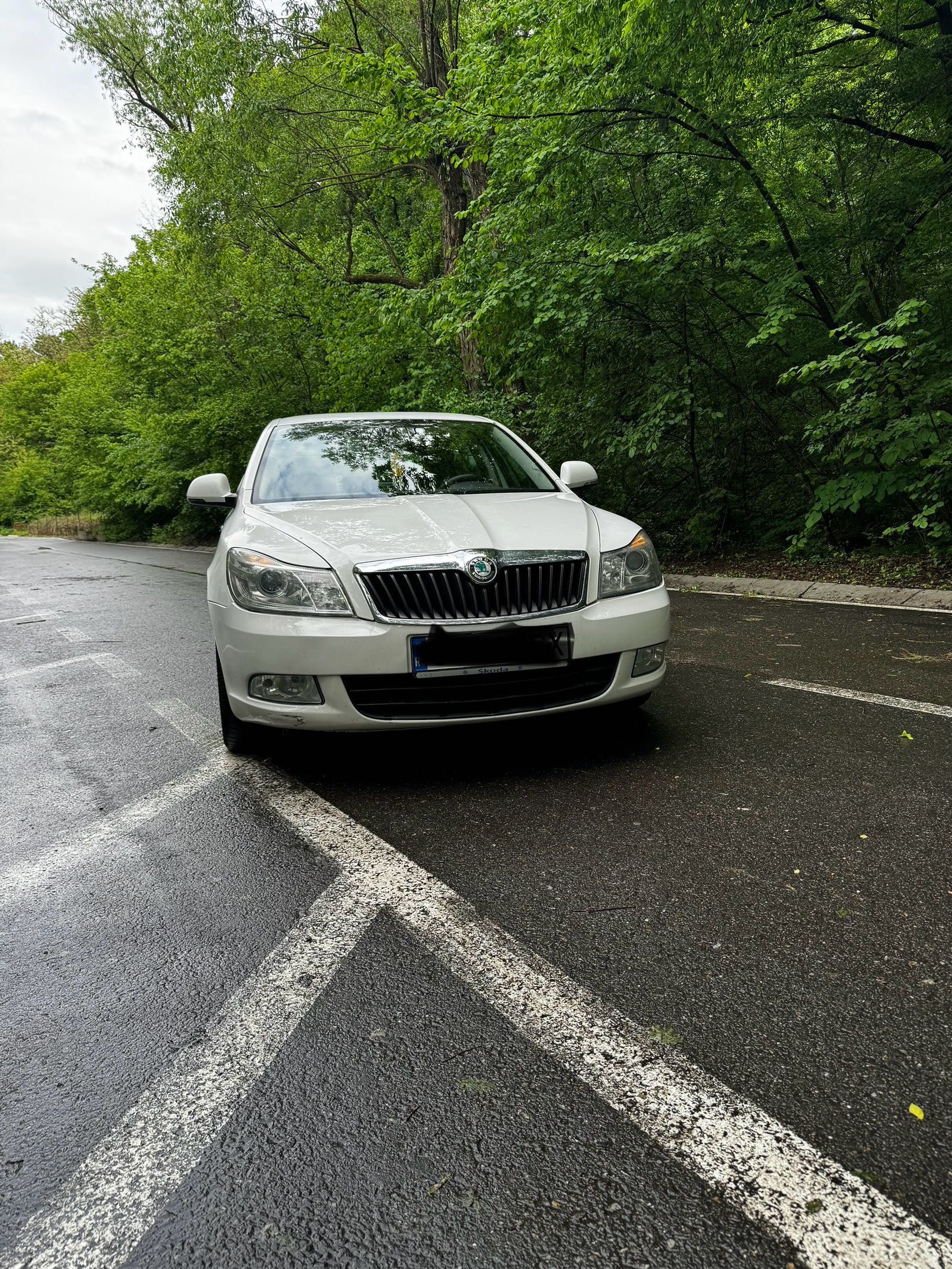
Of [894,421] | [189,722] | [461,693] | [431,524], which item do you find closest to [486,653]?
[461,693]

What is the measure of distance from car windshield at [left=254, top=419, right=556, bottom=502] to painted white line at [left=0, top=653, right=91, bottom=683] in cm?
282

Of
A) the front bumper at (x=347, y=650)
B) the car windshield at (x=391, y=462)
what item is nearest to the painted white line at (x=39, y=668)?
the car windshield at (x=391, y=462)

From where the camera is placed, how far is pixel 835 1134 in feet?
5.42

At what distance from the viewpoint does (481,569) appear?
3516 mm

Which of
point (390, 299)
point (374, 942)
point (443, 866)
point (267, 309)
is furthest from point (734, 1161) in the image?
point (267, 309)

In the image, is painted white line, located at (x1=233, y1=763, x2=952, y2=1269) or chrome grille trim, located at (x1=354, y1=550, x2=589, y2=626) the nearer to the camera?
painted white line, located at (x1=233, y1=763, x2=952, y2=1269)

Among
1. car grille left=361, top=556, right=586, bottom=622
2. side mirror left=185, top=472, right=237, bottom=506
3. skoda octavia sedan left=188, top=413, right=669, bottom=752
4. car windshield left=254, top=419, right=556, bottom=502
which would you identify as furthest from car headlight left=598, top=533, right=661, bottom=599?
side mirror left=185, top=472, right=237, bottom=506

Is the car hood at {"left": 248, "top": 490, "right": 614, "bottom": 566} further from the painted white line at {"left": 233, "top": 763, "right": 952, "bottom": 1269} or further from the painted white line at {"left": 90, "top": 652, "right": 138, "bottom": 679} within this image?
the painted white line at {"left": 90, "top": 652, "right": 138, "bottom": 679}

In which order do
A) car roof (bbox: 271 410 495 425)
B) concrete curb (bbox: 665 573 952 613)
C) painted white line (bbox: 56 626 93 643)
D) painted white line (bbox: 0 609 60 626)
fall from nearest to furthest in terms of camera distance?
car roof (bbox: 271 410 495 425), concrete curb (bbox: 665 573 952 613), painted white line (bbox: 56 626 93 643), painted white line (bbox: 0 609 60 626)

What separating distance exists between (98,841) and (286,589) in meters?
1.18

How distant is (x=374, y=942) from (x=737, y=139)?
9.92m

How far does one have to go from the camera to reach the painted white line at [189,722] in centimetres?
457

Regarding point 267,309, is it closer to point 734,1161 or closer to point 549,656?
point 549,656

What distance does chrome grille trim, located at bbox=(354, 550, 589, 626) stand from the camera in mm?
3492
